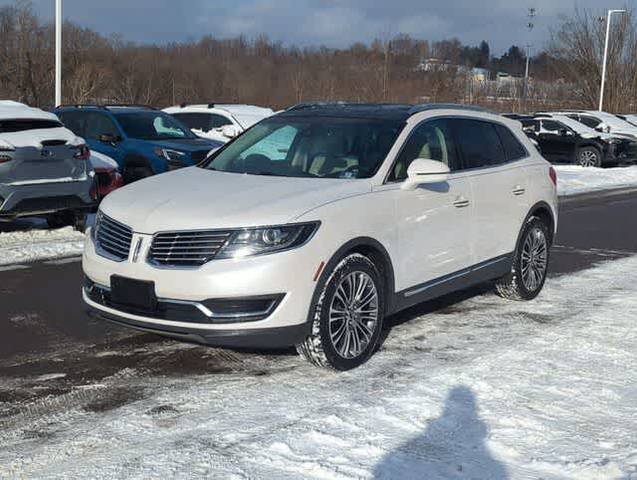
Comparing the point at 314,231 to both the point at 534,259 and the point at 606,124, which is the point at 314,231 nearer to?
the point at 534,259

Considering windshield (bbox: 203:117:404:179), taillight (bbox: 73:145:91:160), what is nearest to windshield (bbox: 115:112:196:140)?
taillight (bbox: 73:145:91:160)

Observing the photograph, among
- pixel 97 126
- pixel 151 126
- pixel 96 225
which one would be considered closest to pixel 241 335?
pixel 96 225

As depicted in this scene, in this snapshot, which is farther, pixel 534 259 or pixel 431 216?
pixel 534 259

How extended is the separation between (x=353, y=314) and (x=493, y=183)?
7.01 feet

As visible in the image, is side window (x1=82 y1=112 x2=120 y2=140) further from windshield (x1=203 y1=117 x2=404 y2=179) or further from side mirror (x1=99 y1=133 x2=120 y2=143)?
windshield (x1=203 y1=117 x2=404 y2=179)

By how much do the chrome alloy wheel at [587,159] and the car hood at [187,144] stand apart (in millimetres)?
14728

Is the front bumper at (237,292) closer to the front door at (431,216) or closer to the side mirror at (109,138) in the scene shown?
the front door at (431,216)

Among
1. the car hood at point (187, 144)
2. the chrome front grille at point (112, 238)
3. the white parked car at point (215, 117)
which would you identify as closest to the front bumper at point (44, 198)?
the car hood at point (187, 144)

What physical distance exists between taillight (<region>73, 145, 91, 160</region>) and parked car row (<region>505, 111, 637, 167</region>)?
18.0m

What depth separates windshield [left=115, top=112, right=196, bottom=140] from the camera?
1367 cm

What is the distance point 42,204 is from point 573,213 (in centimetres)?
947

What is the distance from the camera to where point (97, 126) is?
1394 centimetres

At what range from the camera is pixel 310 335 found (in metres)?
5.11

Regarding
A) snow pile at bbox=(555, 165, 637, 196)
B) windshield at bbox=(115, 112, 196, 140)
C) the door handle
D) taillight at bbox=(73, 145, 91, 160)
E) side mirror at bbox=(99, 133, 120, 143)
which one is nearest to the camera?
the door handle
